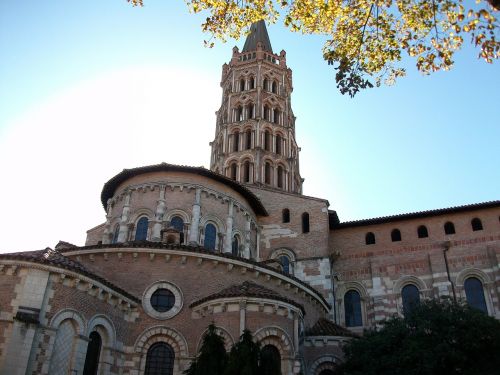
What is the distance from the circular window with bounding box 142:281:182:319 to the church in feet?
0.15

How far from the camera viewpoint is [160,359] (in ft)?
60.0

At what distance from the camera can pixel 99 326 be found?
17.2m

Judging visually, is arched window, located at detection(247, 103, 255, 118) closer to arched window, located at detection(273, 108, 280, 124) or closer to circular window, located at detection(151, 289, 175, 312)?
arched window, located at detection(273, 108, 280, 124)

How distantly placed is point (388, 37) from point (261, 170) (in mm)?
26281

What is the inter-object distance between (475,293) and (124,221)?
18.3m

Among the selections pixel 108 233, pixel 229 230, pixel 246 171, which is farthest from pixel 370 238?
pixel 108 233

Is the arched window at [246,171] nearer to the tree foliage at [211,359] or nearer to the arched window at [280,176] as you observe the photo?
the arched window at [280,176]

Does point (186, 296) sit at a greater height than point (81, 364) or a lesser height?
greater

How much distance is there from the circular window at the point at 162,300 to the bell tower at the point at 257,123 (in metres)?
16.9

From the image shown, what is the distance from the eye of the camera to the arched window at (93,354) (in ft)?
54.4

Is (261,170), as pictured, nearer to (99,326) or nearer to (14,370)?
(99,326)

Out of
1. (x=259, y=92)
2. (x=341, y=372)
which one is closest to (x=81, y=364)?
(x=341, y=372)

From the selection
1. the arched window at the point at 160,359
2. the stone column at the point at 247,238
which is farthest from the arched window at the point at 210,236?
the arched window at the point at 160,359

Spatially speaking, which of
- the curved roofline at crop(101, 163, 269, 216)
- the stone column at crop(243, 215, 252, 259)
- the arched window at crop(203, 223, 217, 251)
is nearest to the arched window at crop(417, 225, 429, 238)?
the curved roofline at crop(101, 163, 269, 216)
